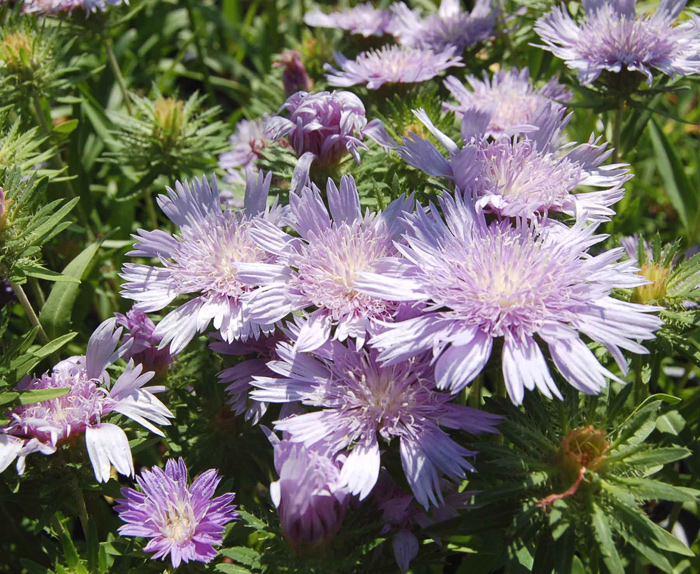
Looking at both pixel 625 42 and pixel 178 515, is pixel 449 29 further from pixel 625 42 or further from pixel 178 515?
pixel 178 515

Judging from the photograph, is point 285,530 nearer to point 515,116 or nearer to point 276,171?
point 276,171

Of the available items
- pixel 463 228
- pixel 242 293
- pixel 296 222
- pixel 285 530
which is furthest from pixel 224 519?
pixel 463 228

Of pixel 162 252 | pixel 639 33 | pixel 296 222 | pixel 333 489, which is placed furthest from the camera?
pixel 639 33

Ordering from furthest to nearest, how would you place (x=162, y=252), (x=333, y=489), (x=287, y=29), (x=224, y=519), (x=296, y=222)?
(x=287, y=29)
(x=162, y=252)
(x=296, y=222)
(x=224, y=519)
(x=333, y=489)

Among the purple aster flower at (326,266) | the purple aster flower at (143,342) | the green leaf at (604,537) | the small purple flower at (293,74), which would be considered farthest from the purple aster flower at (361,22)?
the green leaf at (604,537)

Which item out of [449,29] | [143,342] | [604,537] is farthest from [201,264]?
[449,29]
